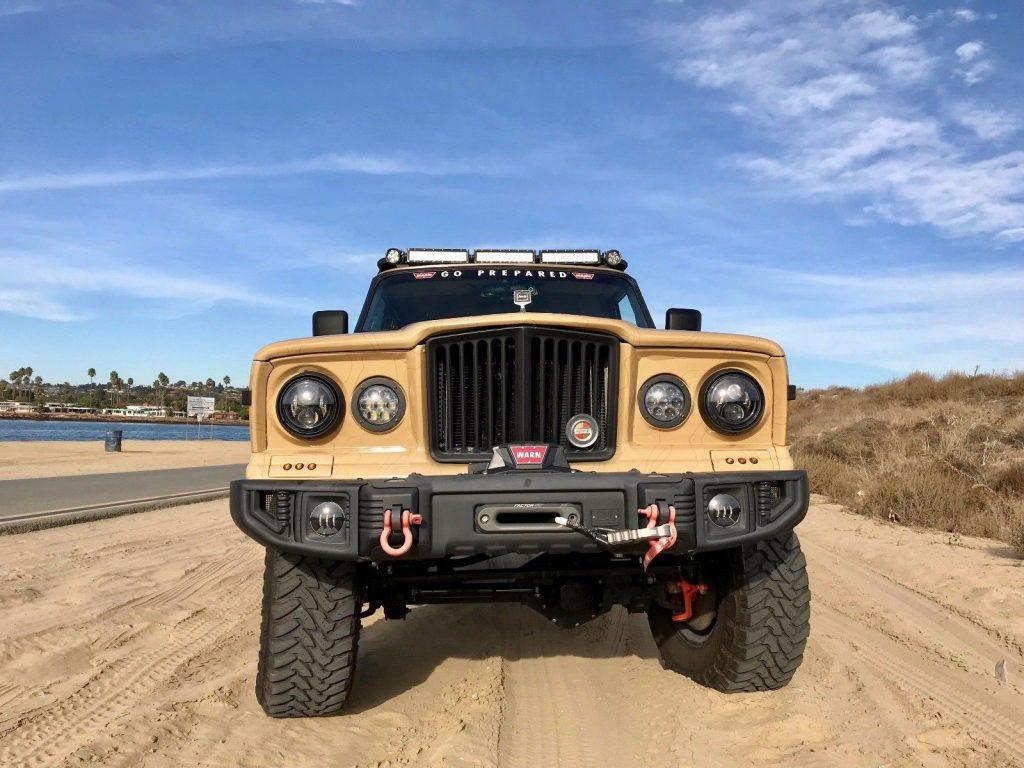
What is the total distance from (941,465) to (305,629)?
9.26 metres

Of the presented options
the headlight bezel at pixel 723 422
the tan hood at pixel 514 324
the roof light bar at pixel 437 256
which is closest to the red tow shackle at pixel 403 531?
the tan hood at pixel 514 324

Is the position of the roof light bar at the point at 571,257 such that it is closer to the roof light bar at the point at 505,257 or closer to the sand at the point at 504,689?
the roof light bar at the point at 505,257

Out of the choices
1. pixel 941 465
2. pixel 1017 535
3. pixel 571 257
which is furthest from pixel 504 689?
pixel 941 465

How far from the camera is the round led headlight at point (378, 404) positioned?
3076 millimetres

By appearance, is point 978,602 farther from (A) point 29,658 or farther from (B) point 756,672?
(A) point 29,658

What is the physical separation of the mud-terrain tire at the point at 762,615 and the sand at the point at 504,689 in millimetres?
140

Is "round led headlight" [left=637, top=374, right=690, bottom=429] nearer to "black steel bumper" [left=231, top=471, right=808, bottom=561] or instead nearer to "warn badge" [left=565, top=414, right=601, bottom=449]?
"warn badge" [left=565, top=414, right=601, bottom=449]

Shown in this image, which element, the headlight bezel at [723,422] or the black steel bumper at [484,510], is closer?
the black steel bumper at [484,510]

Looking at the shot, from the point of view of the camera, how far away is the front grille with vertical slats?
3.05 m

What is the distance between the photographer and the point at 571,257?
5.03m

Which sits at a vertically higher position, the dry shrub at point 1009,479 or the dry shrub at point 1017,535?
the dry shrub at point 1009,479

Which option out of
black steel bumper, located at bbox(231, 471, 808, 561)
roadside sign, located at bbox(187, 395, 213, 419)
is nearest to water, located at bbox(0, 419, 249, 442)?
roadside sign, located at bbox(187, 395, 213, 419)

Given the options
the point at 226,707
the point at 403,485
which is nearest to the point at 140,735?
the point at 226,707

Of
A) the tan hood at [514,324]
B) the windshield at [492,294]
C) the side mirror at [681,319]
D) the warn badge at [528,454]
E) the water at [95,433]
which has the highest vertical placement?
the windshield at [492,294]
